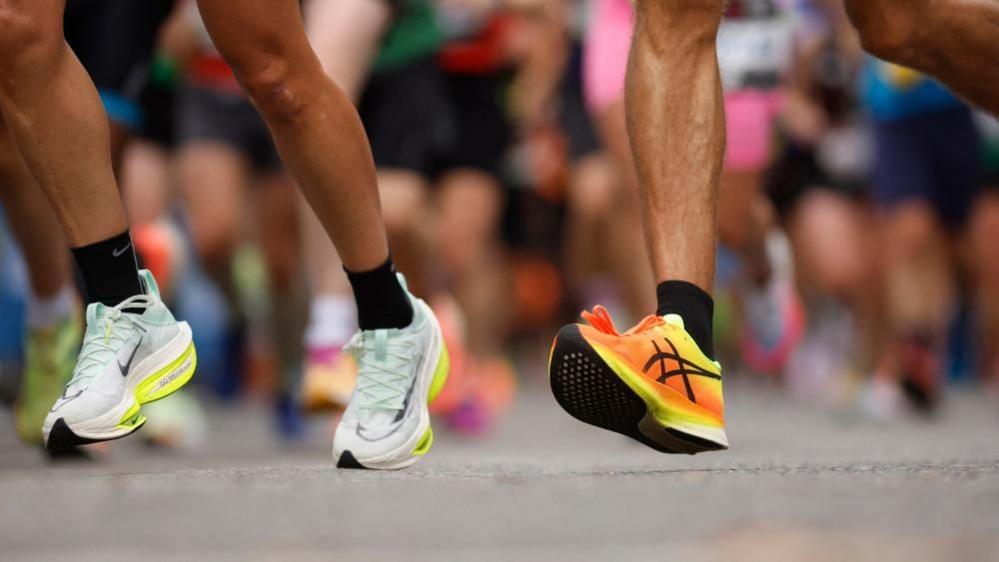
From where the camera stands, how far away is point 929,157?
26.8ft

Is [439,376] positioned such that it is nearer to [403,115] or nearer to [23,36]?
[23,36]

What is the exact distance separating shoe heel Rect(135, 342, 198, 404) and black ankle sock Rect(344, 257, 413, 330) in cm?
36

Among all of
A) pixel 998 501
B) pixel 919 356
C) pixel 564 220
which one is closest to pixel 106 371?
pixel 998 501

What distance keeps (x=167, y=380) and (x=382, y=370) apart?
43 cm

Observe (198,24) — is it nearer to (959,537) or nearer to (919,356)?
(919,356)

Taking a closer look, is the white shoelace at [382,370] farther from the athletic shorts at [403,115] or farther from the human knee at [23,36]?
the athletic shorts at [403,115]

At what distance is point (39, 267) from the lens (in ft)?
15.8

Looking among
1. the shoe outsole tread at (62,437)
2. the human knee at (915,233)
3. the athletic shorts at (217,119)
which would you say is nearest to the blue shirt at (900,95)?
the human knee at (915,233)

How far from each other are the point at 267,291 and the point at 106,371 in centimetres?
398

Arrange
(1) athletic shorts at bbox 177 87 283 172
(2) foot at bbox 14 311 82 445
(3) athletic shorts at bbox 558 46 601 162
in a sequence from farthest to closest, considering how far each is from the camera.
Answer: (3) athletic shorts at bbox 558 46 601 162 < (1) athletic shorts at bbox 177 87 283 172 < (2) foot at bbox 14 311 82 445

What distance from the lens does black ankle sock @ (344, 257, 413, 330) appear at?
3629 millimetres

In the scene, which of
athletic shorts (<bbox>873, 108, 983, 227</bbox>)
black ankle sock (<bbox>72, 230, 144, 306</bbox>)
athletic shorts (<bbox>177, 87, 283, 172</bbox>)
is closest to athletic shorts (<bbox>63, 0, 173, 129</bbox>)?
athletic shorts (<bbox>177, 87, 283, 172</bbox>)

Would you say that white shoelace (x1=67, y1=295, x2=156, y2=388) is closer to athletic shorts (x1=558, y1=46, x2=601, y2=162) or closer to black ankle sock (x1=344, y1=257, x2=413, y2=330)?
black ankle sock (x1=344, y1=257, x2=413, y2=330)

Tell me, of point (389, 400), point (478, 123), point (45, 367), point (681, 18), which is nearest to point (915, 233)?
point (478, 123)
